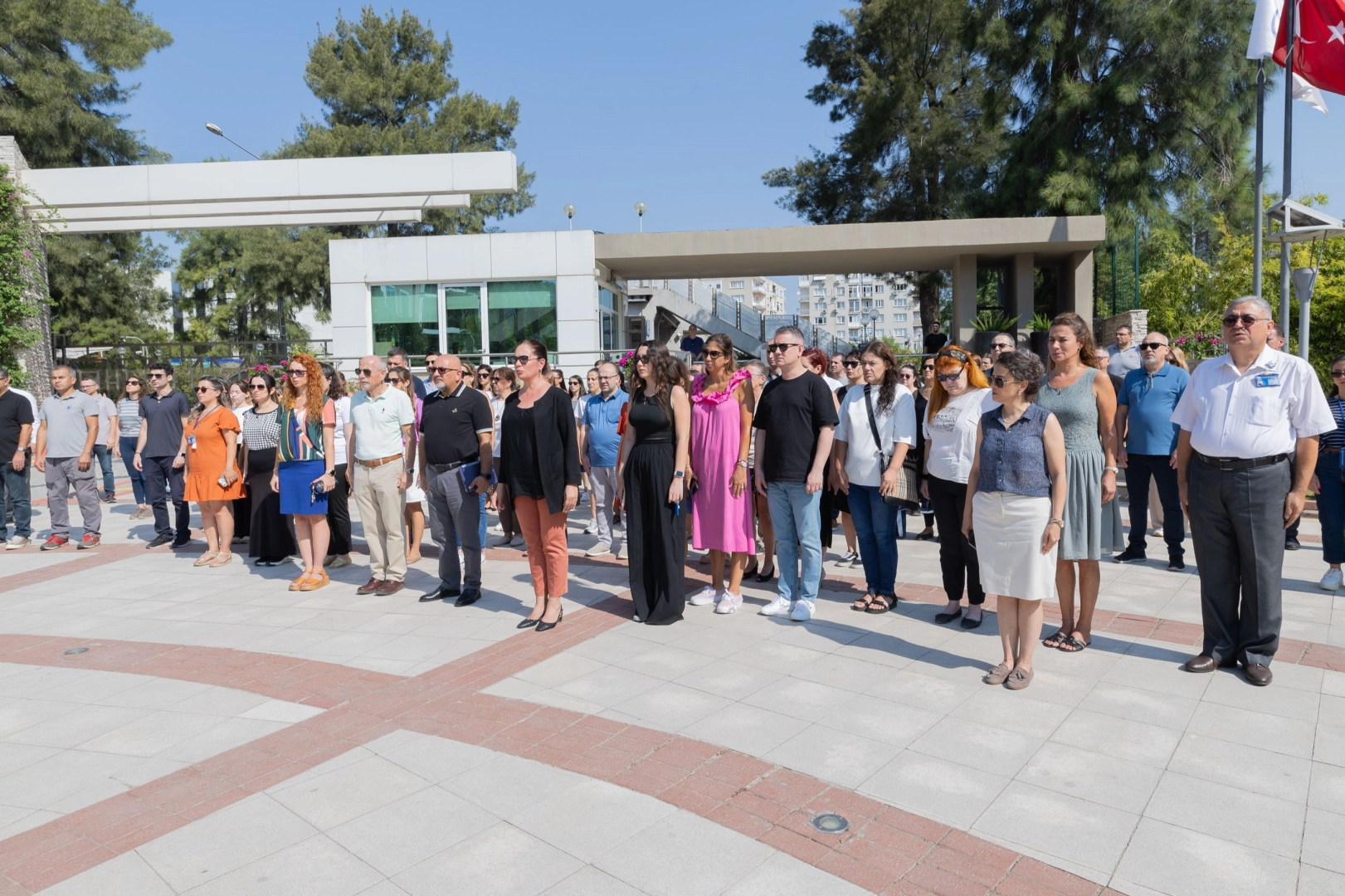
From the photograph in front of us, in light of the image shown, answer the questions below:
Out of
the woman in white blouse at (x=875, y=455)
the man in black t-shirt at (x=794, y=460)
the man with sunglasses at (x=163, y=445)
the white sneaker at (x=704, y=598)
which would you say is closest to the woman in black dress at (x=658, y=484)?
the white sneaker at (x=704, y=598)

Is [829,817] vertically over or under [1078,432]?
under

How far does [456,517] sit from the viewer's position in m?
6.93

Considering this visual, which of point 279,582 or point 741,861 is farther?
point 279,582

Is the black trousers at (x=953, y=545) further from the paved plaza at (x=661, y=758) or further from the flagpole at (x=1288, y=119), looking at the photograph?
the flagpole at (x=1288, y=119)

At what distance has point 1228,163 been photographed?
25.2 m

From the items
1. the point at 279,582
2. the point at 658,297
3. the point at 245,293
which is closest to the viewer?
the point at 279,582

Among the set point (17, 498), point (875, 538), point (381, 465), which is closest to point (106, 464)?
point (17, 498)

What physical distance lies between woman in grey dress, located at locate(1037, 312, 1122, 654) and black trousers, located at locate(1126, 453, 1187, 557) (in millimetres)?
2539

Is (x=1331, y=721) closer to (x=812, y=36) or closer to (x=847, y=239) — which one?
(x=847, y=239)

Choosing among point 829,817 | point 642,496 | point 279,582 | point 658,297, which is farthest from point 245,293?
point 829,817

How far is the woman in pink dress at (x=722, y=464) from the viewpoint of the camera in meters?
6.38

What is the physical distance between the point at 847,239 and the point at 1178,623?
16015mm

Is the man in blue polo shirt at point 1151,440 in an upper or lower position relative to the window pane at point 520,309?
lower

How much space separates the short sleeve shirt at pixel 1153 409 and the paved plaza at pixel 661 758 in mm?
1638
